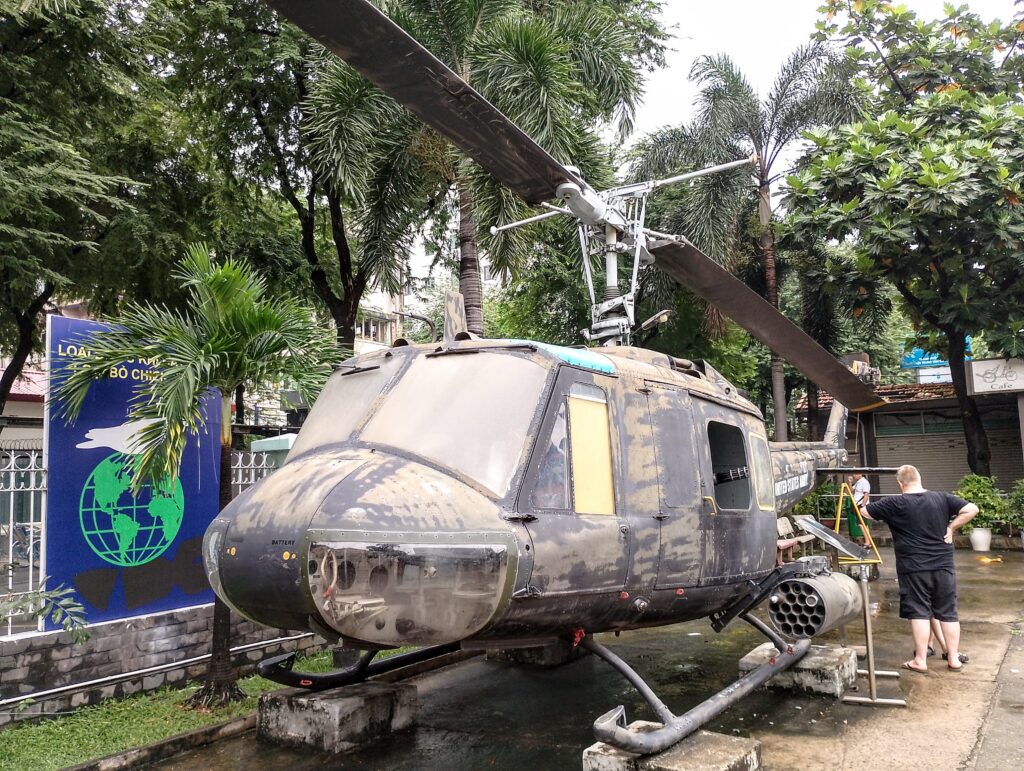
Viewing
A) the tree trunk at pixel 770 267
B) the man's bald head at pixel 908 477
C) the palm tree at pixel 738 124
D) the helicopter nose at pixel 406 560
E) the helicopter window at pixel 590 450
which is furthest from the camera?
the tree trunk at pixel 770 267

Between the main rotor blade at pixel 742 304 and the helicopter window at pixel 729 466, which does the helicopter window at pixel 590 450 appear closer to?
the helicopter window at pixel 729 466

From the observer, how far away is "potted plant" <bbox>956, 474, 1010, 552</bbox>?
1636cm

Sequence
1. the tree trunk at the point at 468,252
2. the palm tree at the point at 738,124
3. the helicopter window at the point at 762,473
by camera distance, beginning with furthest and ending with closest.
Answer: the palm tree at the point at 738,124 → the tree trunk at the point at 468,252 → the helicopter window at the point at 762,473

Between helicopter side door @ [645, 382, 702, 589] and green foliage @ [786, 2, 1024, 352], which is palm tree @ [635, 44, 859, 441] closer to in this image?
green foliage @ [786, 2, 1024, 352]

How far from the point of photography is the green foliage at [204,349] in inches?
228

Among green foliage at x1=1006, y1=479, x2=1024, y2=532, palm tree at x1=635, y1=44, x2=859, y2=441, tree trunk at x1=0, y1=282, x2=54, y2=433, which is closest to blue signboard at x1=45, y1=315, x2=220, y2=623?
tree trunk at x1=0, y1=282, x2=54, y2=433

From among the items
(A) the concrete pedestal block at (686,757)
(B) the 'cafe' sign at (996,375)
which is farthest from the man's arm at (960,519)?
(B) the 'cafe' sign at (996,375)

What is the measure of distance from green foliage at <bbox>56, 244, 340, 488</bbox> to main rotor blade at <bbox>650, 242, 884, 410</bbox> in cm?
298

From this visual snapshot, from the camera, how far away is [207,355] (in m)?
5.89

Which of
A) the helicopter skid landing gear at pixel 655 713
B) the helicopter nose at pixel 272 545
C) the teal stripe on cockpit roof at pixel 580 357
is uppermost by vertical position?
the teal stripe on cockpit roof at pixel 580 357

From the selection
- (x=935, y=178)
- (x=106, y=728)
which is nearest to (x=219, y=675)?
Result: (x=106, y=728)

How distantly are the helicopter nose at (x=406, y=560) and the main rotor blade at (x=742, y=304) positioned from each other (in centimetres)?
348

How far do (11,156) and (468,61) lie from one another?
5.55m

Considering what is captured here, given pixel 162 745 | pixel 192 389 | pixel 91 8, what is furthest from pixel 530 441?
pixel 91 8
